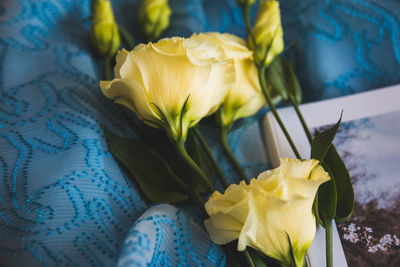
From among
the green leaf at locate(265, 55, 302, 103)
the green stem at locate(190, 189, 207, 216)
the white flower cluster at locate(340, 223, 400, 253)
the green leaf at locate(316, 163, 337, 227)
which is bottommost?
the white flower cluster at locate(340, 223, 400, 253)

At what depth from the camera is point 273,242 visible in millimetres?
257

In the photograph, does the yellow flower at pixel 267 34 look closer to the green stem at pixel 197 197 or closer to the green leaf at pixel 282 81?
the green leaf at pixel 282 81

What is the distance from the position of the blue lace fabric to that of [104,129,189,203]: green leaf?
0.01 metres

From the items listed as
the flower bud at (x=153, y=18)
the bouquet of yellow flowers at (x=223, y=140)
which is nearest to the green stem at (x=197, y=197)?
the bouquet of yellow flowers at (x=223, y=140)

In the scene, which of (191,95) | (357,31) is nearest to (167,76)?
(191,95)

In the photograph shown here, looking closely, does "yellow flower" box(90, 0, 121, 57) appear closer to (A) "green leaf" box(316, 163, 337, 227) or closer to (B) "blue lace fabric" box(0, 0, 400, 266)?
(B) "blue lace fabric" box(0, 0, 400, 266)

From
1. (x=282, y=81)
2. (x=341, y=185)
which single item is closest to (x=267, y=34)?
(x=282, y=81)

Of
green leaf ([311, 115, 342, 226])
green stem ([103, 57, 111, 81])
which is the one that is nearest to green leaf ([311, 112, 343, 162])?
green leaf ([311, 115, 342, 226])

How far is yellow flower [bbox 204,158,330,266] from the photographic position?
0.79ft

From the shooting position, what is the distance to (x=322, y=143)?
29 cm

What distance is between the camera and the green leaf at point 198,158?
342mm

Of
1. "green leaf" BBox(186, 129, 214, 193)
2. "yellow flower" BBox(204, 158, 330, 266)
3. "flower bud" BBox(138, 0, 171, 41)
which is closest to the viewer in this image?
"yellow flower" BBox(204, 158, 330, 266)

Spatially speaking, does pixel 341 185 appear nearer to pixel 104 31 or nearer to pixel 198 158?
pixel 198 158

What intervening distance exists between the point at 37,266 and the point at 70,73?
0.20 m
